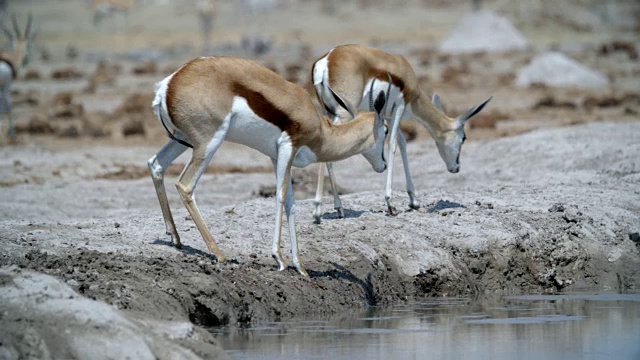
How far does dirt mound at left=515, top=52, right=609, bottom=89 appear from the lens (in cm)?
3703

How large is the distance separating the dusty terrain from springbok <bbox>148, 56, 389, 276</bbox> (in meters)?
0.60

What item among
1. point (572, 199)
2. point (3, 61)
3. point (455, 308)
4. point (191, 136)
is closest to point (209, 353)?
point (191, 136)

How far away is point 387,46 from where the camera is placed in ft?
196

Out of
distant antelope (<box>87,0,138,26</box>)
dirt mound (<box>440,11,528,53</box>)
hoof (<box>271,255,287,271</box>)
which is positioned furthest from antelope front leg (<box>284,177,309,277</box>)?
distant antelope (<box>87,0,138,26</box>)

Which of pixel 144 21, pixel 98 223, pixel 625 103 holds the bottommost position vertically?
pixel 98 223

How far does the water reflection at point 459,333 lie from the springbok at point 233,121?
1.01 meters

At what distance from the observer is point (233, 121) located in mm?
10305

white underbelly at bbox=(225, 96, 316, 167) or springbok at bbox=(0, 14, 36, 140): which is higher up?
springbok at bbox=(0, 14, 36, 140)

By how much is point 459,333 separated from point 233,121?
269 centimetres

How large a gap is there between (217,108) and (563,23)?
65.8 metres

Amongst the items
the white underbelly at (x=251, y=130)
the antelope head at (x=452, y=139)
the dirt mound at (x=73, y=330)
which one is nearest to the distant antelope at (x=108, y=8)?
the antelope head at (x=452, y=139)

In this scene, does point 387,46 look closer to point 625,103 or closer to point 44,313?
point 625,103

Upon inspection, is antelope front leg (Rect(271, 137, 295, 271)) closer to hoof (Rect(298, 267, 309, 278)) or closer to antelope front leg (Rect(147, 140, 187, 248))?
hoof (Rect(298, 267, 309, 278))

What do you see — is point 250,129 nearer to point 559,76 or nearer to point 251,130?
point 251,130
